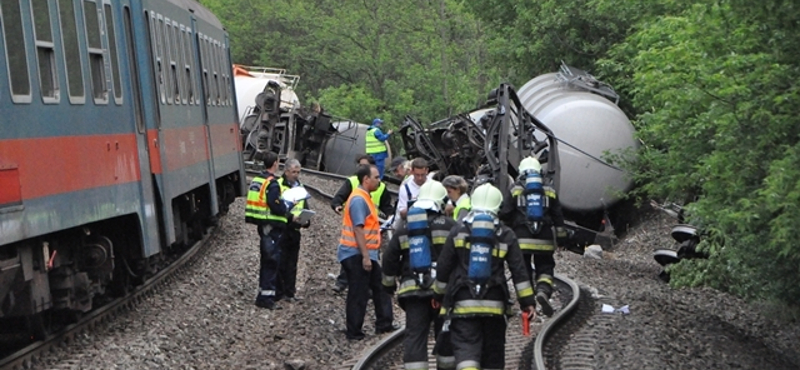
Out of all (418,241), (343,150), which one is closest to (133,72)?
(418,241)

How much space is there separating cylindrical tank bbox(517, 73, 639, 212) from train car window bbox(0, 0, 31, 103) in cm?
1609

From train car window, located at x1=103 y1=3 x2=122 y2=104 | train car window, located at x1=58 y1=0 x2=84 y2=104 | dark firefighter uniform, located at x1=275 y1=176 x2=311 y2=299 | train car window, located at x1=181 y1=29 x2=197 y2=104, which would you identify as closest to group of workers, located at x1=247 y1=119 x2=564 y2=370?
dark firefighter uniform, located at x1=275 y1=176 x2=311 y2=299

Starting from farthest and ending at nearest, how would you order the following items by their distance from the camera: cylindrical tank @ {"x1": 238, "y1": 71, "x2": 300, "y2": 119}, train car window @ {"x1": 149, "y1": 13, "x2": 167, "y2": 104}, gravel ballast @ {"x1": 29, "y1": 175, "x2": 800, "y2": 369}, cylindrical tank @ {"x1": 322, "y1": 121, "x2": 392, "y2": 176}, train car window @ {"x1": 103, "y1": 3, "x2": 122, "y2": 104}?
cylindrical tank @ {"x1": 238, "y1": 71, "x2": 300, "y2": 119}
cylindrical tank @ {"x1": 322, "y1": 121, "x2": 392, "y2": 176}
train car window @ {"x1": 149, "y1": 13, "x2": 167, "y2": 104}
train car window @ {"x1": 103, "y1": 3, "x2": 122, "y2": 104}
gravel ballast @ {"x1": 29, "y1": 175, "x2": 800, "y2": 369}

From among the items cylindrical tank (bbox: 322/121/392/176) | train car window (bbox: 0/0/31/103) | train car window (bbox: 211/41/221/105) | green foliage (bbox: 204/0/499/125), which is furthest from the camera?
green foliage (bbox: 204/0/499/125)

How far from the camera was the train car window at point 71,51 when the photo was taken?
10.2 meters

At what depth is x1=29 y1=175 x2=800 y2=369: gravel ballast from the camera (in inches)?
439

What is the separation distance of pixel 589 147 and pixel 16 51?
55.1 feet

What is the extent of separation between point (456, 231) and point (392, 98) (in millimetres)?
46605

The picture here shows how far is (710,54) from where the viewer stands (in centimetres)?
1170

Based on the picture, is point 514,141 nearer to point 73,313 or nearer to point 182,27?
point 182,27

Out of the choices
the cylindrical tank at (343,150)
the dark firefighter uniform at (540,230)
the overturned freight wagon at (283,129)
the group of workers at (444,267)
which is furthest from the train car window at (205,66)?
the cylindrical tank at (343,150)

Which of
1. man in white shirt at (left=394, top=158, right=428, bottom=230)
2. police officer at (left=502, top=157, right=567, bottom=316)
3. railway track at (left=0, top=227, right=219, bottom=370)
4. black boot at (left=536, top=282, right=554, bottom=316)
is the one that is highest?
man in white shirt at (left=394, top=158, right=428, bottom=230)

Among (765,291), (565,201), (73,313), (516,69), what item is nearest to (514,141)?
(565,201)

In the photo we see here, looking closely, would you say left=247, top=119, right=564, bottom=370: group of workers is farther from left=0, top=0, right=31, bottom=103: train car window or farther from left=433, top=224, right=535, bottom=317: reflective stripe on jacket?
left=0, top=0, right=31, bottom=103: train car window
